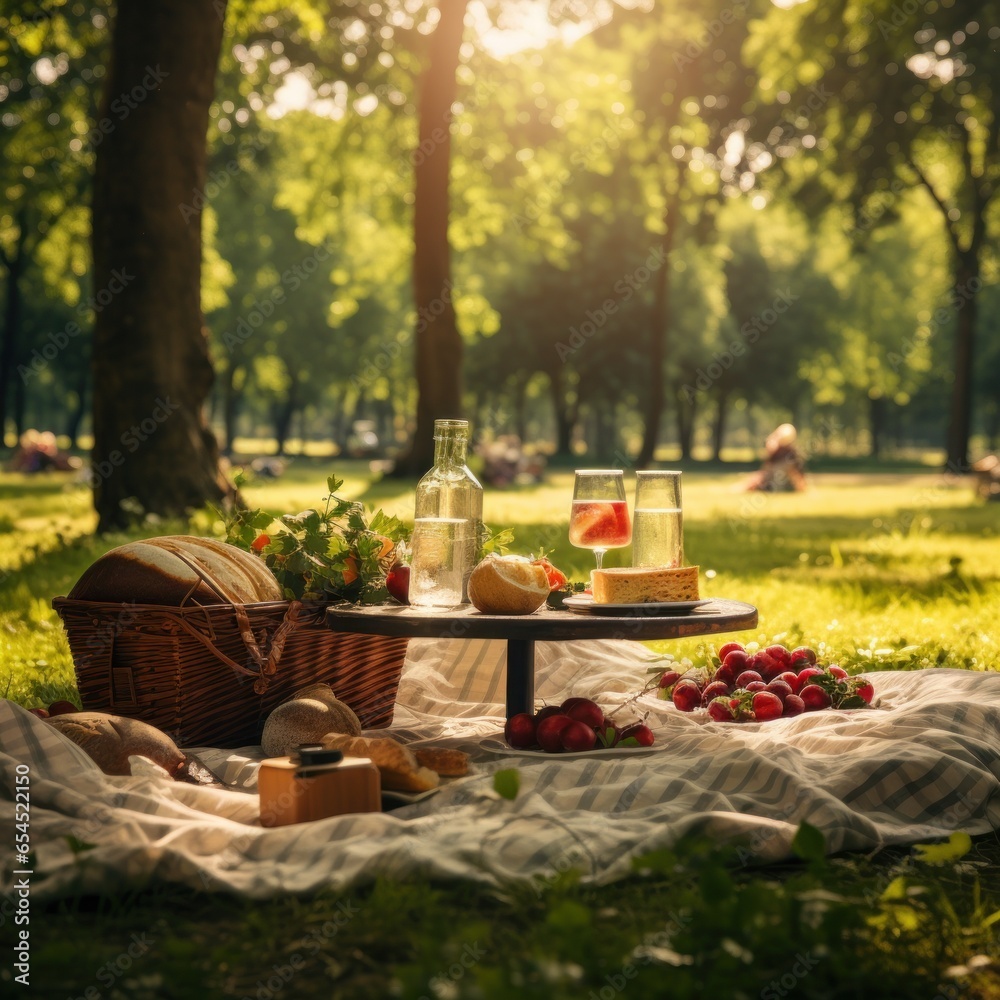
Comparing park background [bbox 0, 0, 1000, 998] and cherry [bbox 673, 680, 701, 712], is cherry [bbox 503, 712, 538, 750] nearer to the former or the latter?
cherry [bbox 673, 680, 701, 712]

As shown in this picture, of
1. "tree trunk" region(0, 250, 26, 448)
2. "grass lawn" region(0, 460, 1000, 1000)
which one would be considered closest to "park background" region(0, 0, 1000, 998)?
"grass lawn" region(0, 460, 1000, 1000)

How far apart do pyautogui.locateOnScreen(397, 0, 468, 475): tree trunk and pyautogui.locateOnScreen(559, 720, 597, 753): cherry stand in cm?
1499

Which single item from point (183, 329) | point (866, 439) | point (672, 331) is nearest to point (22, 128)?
point (183, 329)

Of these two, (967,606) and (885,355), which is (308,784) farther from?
(885,355)

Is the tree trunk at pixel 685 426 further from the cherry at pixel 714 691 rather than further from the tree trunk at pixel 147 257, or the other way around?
the cherry at pixel 714 691

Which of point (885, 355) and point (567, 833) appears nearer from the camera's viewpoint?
point (567, 833)

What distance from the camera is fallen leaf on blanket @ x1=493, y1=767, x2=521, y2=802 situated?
3.91 meters

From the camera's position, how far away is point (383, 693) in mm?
5703

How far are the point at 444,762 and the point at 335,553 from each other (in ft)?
3.84

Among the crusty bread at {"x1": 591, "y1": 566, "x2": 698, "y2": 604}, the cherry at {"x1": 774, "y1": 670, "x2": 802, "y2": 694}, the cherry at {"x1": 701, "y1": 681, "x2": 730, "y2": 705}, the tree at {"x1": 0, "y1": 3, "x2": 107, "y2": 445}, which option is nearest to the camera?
the crusty bread at {"x1": 591, "y1": 566, "x2": 698, "y2": 604}

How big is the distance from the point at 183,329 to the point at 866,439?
304 ft

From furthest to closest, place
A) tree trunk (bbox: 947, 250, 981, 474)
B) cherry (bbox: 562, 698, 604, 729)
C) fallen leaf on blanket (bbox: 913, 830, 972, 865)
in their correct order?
tree trunk (bbox: 947, 250, 981, 474)
cherry (bbox: 562, 698, 604, 729)
fallen leaf on blanket (bbox: 913, 830, 972, 865)

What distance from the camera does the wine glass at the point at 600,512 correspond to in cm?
497

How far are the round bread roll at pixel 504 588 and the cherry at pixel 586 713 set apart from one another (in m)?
0.56
